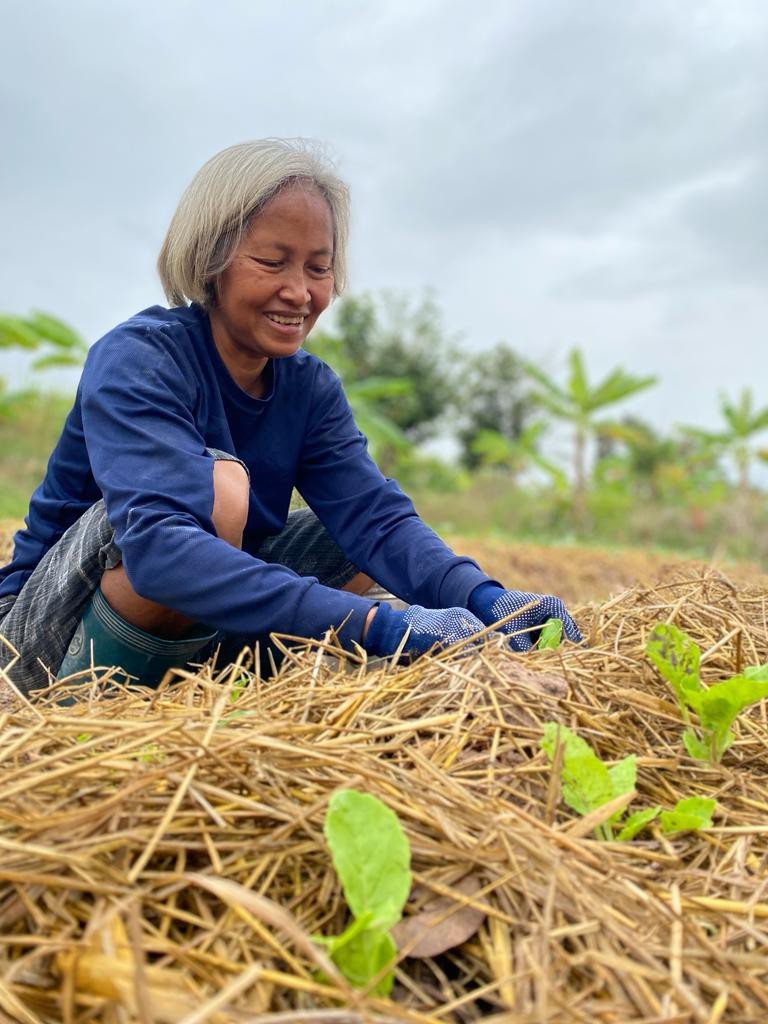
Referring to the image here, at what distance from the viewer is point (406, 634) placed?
141cm

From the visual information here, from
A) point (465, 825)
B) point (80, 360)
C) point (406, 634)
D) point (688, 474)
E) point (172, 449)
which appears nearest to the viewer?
point (465, 825)

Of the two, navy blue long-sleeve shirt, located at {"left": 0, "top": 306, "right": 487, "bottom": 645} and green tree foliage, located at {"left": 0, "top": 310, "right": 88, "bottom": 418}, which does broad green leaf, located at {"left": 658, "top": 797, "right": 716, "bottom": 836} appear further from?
green tree foliage, located at {"left": 0, "top": 310, "right": 88, "bottom": 418}

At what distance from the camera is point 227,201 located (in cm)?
185

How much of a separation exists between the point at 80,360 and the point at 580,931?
36.4 feet

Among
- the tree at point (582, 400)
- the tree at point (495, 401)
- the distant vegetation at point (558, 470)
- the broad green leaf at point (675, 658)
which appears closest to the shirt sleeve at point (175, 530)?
the broad green leaf at point (675, 658)

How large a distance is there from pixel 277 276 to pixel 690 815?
1.34m

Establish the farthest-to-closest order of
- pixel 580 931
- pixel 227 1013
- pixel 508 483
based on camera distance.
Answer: pixel 508 483 → pixel 580 931 → pixel 227 1013

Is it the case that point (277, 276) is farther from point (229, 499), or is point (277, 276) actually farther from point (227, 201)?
point (229, 499)

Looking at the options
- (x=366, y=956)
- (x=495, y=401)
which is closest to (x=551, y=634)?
(x=366, y=956)

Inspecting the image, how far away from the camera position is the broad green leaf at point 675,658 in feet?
3.86

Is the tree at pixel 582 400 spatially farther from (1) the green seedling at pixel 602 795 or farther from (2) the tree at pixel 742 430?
(1) the green seedling at pixel 602 795

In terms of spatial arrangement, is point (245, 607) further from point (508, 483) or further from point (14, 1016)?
point (508, 483)

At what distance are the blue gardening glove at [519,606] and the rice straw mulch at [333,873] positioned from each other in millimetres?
374

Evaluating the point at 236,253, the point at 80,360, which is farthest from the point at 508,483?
the point at 236,253
